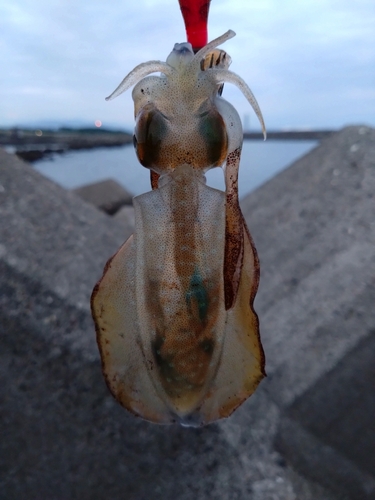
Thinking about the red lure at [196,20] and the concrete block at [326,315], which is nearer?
the red lure at [196,20]

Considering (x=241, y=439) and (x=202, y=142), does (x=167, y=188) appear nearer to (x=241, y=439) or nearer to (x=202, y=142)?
(x=202, y=142)

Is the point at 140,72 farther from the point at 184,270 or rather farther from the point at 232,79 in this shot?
the point at 184,270

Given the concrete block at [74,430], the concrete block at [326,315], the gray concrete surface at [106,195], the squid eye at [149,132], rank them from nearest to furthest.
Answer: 1. the squid eye at [149,132]
2. the concrete block at [74,430]
3. the concrete block at [326,315]
4. the gray concrete surface at [106,195]

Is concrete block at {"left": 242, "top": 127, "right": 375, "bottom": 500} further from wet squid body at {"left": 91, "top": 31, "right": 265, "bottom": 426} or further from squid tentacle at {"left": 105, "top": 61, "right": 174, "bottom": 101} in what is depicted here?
squid tentacle at {"left": 105, "top": 61, "right": 174, "bottom": 101}

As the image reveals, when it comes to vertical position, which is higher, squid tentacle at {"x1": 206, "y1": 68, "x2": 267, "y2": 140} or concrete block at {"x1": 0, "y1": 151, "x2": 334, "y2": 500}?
squid tentacle at {"x1": 206, "y1": 68, "x2": 267, "y2": 140}

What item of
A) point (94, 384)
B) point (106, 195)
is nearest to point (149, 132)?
point (94, 384)

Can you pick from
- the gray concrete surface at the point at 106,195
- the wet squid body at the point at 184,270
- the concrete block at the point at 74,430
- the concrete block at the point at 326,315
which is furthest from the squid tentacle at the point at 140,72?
the gray concrete surface at the point at 106,195

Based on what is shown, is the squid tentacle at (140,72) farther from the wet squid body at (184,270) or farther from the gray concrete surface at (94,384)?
the gray concrete surface at (94,384)

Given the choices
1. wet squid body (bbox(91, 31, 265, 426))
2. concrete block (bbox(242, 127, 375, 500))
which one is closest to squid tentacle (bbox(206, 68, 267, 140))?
wet squid body (bbox(91, 31, 265, 426))
